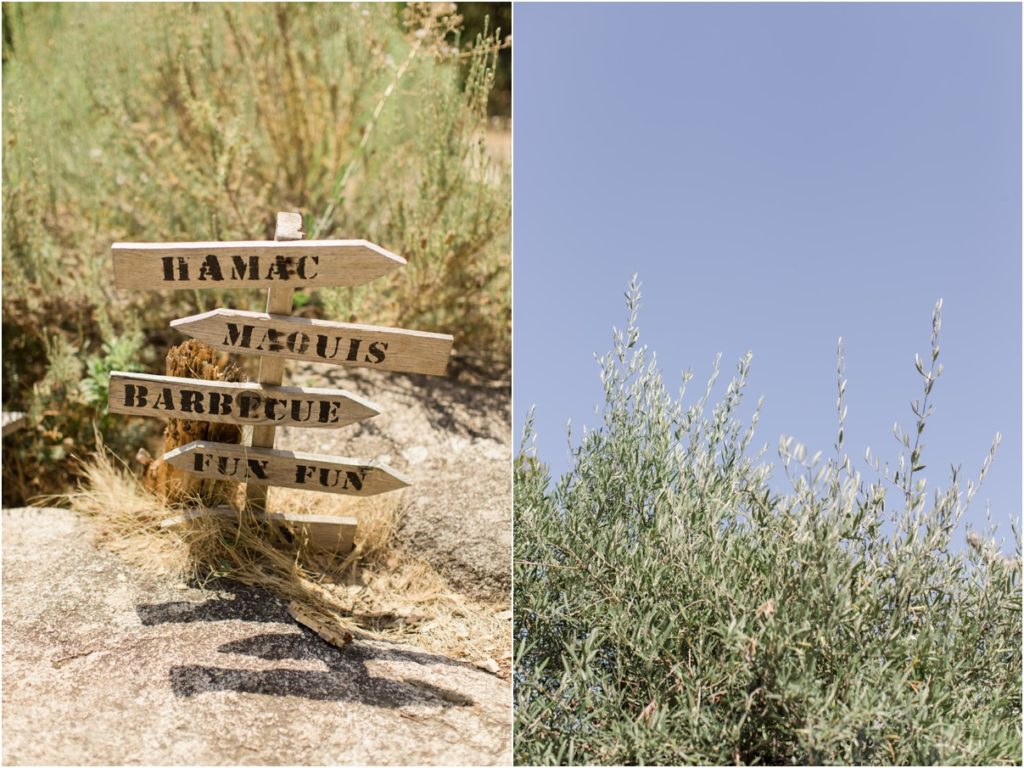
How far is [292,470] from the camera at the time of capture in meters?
3.77

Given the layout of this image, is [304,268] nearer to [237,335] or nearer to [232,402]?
[237,335]

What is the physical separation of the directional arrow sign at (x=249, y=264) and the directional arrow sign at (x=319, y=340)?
15 centimetres

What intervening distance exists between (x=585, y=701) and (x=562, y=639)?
0.95 feet

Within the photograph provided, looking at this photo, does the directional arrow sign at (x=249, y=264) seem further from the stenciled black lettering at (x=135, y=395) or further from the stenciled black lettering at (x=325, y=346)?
the stenciled black lettering at (x=135, y=395)

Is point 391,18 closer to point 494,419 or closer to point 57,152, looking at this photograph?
point 57,152

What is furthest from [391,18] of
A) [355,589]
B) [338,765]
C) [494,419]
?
[338,765]

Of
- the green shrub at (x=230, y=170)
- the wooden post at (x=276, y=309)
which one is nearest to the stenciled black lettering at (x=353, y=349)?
the wooden post at (x=276, y=309)

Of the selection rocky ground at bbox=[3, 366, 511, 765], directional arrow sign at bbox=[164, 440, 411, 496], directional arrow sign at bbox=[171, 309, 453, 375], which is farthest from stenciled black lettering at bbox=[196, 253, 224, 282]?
rocky ground at bbox=[3, 366, 511, 765]

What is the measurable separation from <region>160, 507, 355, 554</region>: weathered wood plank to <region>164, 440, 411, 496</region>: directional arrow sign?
26cm

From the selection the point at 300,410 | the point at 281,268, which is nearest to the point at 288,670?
the point at 300,410

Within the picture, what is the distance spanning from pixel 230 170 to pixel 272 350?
2.80 metres

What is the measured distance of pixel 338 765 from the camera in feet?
9.30

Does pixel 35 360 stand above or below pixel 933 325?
below

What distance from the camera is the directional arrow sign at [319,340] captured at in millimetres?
3412
